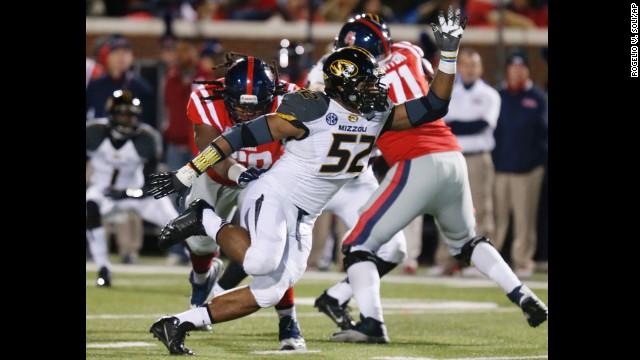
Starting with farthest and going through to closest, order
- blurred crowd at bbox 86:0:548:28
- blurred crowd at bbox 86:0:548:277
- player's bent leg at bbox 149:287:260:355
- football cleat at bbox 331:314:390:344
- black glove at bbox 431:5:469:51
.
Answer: blurred crowd at bbox 86:0:548:28 < blurred crowd at bbox 86:0:548:277 < football cleat at bbox 331:314:390:344 < black glove at bbox 431:5:469:51 < player's bent leg at bbox 149:287:260:355

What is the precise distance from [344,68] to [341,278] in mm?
5111

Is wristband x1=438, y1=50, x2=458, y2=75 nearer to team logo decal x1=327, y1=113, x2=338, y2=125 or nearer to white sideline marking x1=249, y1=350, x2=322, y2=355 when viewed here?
team logo decal x1=327, y1=113, x2=338, y2=125

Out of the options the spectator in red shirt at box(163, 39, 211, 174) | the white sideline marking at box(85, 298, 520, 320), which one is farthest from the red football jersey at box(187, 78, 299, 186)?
the spectator in red shirt at box(163, 39, 211, 174)

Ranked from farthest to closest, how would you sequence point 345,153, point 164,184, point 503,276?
point 503,276
point 345,153
point 164,184

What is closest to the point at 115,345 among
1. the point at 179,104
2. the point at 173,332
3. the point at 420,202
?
the point at 173,332

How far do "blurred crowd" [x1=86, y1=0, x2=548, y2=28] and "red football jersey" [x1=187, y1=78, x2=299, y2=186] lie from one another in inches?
265

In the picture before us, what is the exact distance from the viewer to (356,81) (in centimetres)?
612

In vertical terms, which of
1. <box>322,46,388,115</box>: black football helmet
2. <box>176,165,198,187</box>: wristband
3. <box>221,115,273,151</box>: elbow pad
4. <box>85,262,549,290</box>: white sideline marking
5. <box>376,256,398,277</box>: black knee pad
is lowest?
<box>85,262,549,290</box>: white sideline marking

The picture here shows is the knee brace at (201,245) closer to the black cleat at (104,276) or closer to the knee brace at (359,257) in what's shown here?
the knee brace at (359,257)

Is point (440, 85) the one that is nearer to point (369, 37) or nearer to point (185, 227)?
point (369, 37)

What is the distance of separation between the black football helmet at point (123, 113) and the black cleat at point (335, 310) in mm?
3990

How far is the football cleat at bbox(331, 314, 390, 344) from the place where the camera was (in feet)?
22.1
